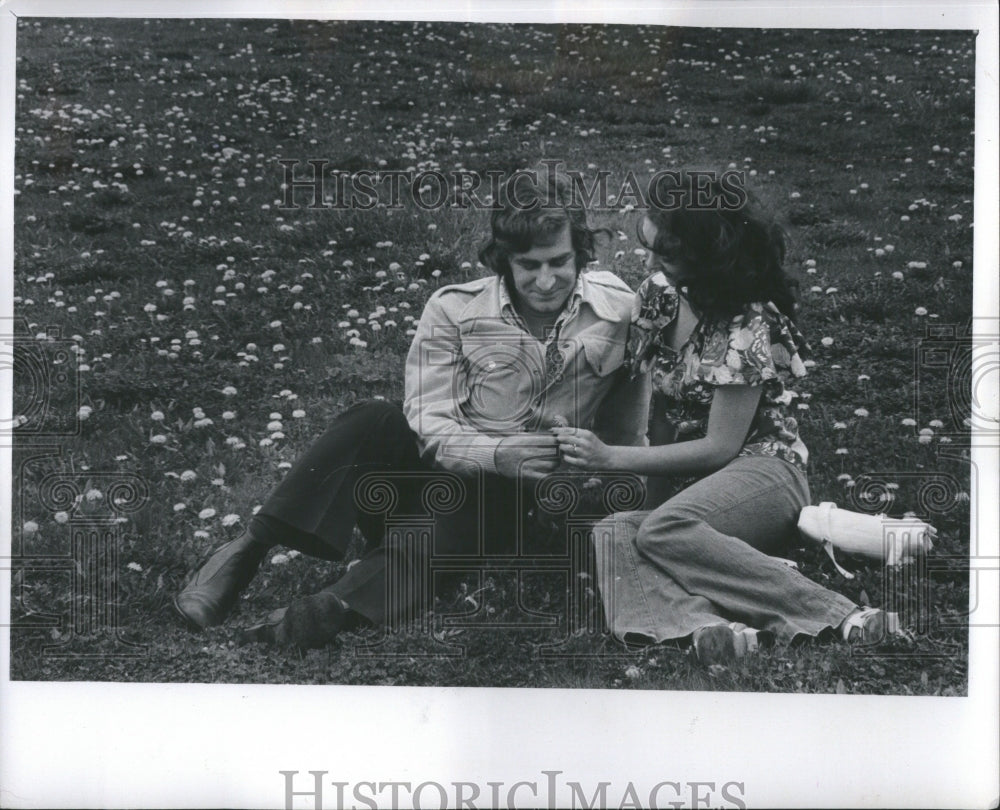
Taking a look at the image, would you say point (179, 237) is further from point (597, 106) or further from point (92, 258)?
point (597, 106)

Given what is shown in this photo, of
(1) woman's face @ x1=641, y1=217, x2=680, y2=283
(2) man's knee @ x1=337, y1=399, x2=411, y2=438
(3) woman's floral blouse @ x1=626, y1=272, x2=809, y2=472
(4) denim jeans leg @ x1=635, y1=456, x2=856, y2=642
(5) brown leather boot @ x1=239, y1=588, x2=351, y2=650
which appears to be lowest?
(5) brown leather boot @ x1=239, y1=588, x2=351, y2=650

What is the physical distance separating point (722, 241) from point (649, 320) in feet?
1.44

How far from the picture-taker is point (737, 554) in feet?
13.9

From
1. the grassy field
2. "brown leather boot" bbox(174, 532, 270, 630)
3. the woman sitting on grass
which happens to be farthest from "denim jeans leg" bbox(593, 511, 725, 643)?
"brown leather boot" bbox(174, 532, 270, 630)

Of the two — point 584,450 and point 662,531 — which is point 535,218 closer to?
point 584,450

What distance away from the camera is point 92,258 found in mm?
4457

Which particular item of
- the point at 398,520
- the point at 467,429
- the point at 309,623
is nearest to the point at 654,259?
the point at 467,429

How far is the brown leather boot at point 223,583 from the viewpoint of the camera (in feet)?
14.3

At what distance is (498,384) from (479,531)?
1.98 ft

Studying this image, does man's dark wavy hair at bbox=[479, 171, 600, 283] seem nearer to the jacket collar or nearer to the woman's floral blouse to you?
the jacket collar

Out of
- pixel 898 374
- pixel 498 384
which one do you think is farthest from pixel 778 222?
pixel 498 384

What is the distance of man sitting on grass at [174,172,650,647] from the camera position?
4.32 m

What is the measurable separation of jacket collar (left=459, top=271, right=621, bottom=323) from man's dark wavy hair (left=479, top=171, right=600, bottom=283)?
0.05m

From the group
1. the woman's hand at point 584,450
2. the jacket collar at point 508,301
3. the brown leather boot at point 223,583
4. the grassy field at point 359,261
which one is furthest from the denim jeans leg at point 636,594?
the brown leather boot at point 223,583
